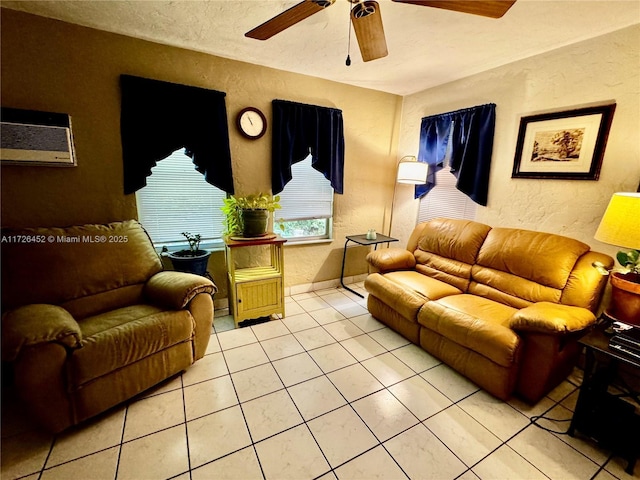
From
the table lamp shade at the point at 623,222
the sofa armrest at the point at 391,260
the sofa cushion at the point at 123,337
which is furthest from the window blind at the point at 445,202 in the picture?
the sofa cushion at the point at 123,337

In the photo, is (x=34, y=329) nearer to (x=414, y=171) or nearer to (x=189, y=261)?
(x=189, y=261)

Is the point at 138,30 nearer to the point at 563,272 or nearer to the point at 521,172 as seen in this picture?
the point at 521,172

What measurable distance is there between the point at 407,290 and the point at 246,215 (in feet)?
5.31

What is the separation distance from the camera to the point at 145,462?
1.43 metres

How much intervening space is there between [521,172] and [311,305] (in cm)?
246

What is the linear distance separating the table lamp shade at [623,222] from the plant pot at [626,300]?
26 centimetres

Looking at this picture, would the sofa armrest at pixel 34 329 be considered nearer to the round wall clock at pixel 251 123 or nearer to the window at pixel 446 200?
the round wall clock at pixel 251 123

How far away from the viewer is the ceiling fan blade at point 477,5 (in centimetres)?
126

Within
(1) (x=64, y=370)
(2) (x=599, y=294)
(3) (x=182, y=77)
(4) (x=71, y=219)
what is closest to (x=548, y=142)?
(2) (x=599, y=294)

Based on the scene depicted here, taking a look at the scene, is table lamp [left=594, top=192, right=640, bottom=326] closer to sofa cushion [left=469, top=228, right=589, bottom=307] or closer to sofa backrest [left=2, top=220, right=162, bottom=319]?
sofa cushion [left=469, top=228, right=589, bottom=307]

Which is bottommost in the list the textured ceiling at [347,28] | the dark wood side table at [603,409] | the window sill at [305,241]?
the dark wood side table at [603,409]

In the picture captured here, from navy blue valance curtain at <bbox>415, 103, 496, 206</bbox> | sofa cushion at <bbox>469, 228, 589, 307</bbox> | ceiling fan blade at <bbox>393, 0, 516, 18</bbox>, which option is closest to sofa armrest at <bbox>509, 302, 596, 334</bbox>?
sofa cushion at <bbox>469, 228, 589, 307</bbox>

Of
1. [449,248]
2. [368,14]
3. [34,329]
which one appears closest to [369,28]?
[368,14]

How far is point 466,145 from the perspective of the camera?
2.89 m
